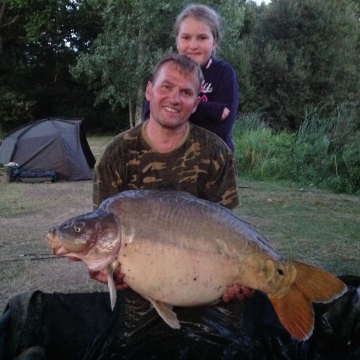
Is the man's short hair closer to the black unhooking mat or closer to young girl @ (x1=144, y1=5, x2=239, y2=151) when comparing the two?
young girl @ (x1=144, y1=5, x2=239, y2=151)

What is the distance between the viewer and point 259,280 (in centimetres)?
184

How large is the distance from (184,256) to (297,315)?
16.8 inches

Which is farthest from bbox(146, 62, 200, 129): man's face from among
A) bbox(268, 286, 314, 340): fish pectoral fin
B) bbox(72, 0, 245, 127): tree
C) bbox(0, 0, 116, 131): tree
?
bbox(0, 0, 116, 131): tree

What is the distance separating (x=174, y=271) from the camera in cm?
179

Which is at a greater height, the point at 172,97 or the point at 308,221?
the point at 172,97

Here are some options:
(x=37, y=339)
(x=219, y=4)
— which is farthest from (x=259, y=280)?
(x=219, y=4)

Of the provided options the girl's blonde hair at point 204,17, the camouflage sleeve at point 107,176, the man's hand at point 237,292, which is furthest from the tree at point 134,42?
the man's hand at point 237,292

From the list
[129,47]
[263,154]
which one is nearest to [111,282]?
[263,154]

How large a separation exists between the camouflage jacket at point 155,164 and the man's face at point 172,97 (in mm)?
143

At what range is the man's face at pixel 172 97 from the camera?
7.06 feet

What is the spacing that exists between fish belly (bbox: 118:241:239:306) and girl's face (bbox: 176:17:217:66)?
1326 millimetres

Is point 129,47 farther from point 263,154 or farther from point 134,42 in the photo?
point 263,154

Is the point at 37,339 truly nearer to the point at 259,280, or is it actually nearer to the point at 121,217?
the point at 121,217

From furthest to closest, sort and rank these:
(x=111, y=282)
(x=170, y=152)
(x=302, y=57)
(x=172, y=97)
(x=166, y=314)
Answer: (x=302, y=57)
(x=170, y=152)
(x=172, y=97)
(x=166, y=314)
(x=111, y=282)
